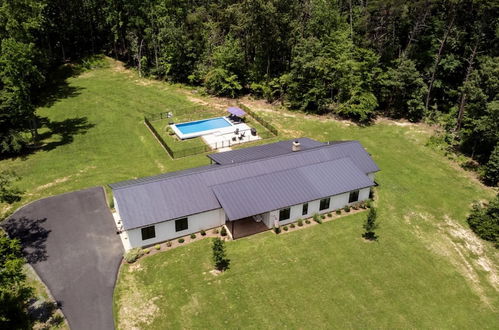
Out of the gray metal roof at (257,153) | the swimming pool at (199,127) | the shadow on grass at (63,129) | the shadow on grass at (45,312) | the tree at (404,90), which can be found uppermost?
the tree at (404,90)

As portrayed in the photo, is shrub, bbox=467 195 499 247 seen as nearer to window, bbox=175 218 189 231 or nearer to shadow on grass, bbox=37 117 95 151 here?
window, bbox=175 218 189 231

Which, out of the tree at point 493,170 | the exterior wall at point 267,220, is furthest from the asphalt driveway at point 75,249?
the tree at point 493,170

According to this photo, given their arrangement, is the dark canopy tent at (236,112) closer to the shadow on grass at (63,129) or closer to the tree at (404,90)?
the shadow on grass at (63,129)

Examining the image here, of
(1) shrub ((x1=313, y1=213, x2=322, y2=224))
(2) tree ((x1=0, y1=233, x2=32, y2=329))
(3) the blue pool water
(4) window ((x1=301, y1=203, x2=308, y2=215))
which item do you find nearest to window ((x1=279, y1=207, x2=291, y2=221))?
(4) window ((x1=301, y1=203, x2=308, y2=215))

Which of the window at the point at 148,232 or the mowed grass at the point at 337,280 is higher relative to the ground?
the window at the point at 148,232

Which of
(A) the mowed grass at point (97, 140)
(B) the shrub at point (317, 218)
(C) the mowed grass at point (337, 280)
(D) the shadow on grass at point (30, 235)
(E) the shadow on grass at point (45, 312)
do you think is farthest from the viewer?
(A) the mowed grass at point (97, 140)

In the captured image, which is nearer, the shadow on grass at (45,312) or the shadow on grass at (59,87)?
the shadow on grass at (45,312)

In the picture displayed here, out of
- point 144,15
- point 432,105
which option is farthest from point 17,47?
point 432,105

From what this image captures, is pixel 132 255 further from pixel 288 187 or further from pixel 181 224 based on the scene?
pixel 288 187
